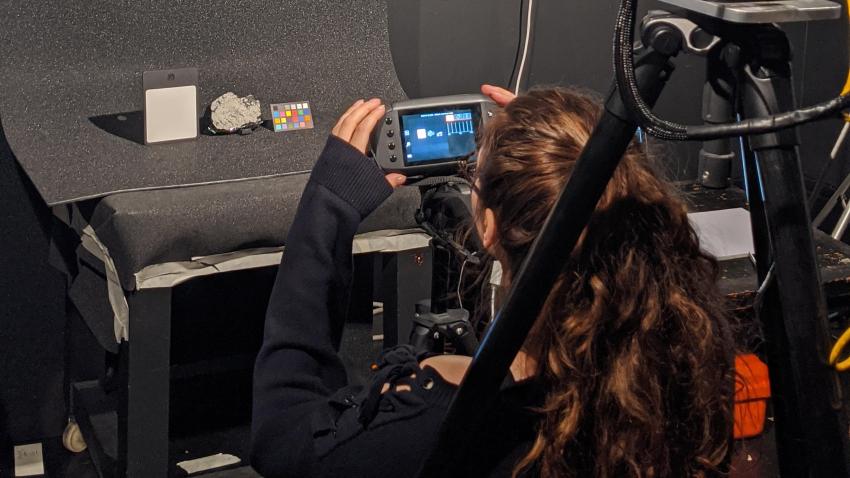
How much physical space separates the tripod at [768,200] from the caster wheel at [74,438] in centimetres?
179

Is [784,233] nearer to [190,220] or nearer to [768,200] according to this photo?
[768,200]

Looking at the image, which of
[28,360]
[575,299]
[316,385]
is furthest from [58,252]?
[575,299]

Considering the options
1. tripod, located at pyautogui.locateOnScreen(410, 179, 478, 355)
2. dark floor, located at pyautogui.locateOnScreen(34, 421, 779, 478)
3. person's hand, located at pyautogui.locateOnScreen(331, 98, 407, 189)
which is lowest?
dark floor, located at pyautogui.locateOnScreen(34, 421, 779, 478)

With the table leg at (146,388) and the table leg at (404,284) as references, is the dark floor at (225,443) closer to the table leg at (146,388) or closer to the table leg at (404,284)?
the table leg at (146,388)

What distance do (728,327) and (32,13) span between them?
142 centimetres

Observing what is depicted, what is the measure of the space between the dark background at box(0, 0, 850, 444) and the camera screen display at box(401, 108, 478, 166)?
0.46 metres

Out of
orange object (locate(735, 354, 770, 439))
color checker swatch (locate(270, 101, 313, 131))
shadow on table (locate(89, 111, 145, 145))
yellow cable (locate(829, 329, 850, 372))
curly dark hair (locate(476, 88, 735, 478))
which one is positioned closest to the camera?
yellow cable (locate(829, 329, 850, 372))

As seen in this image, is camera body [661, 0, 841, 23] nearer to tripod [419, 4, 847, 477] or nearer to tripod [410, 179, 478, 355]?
tripod [419, 4, 847, 477]

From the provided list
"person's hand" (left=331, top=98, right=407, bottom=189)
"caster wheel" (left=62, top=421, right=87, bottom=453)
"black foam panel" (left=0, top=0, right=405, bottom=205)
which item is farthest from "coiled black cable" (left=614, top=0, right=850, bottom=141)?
"caster wheel" (left=62, top=421, right=87, bottom=453)

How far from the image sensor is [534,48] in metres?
2.60

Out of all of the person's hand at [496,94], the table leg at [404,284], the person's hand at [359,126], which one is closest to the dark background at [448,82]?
the table leg at [404,284]

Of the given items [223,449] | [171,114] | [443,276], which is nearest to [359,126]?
[443,276]

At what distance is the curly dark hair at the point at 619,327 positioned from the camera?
3.00 feet

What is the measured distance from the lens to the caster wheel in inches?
86.7
